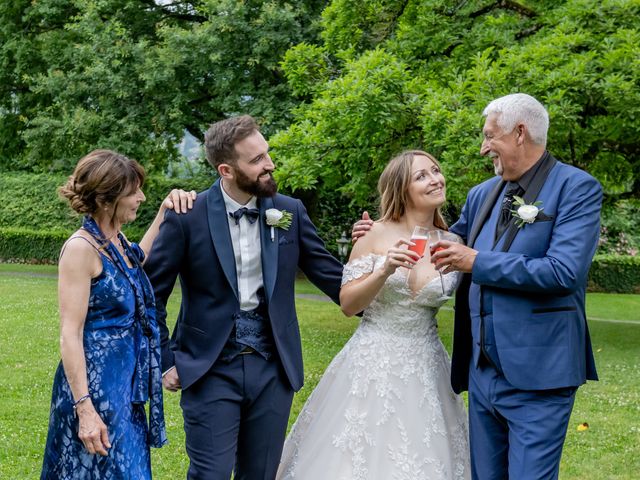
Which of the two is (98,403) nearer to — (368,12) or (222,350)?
(222,350)

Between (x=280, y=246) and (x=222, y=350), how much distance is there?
24.1 inches

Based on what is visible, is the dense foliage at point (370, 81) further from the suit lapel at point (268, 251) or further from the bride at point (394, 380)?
the suit lapel at point (268, 251)

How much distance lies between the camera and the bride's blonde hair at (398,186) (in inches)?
183

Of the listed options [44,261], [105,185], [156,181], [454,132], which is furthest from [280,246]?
[44,261]

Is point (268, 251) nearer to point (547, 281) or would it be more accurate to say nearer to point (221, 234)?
point (221, 234)

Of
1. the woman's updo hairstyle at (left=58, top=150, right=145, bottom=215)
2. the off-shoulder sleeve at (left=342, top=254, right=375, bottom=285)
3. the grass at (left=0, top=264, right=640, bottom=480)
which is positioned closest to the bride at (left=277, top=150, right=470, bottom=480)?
the off-shoulder sleeve at (left=342, top=254, right=375, bottom=285)

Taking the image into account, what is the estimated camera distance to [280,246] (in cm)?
420

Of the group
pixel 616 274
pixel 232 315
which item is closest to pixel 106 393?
pixel 232 315

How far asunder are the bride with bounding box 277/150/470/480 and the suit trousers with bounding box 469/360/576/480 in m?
0.63

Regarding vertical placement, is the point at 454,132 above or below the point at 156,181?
above

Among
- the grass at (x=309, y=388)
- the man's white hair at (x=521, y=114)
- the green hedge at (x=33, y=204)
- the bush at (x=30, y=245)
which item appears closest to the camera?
the man's white hair at (x=521, y=114)

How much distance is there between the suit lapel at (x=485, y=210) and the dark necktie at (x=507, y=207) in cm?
12

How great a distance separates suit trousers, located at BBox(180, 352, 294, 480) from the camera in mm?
3949

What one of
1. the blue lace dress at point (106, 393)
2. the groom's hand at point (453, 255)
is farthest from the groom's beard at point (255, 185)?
the groom's hand at point (453, 255)
